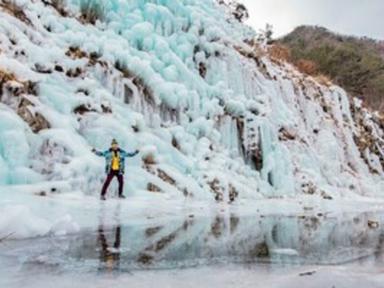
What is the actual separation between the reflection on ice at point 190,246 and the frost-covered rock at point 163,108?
2918 mm

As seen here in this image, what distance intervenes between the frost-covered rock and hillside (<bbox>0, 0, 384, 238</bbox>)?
0.03 m

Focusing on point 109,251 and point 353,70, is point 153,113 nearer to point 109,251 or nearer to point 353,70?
point 109,251

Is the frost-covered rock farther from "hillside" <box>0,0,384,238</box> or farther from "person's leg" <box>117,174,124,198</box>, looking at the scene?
"person's leg" <box>117,174,124,198</box>

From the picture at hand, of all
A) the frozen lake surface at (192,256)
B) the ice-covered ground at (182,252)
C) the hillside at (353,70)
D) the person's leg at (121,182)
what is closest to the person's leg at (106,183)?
the person's leg at (121,182)

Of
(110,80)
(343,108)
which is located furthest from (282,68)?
(110,80)

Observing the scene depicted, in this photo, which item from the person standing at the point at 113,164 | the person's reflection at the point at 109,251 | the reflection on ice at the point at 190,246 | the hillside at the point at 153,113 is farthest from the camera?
the person standing at the point at 113,164

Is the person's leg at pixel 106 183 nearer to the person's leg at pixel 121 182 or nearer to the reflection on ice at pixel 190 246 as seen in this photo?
the person's leg at pixel 121 182

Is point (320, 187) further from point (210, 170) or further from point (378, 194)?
point (210, 170)

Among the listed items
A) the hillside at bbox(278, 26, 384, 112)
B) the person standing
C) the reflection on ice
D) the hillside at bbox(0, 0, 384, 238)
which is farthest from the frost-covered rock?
the hillside at bbox(278, 26, 384, 112)

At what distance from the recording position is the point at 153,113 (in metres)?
12.8

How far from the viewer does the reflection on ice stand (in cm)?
412

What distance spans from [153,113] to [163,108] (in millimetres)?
508

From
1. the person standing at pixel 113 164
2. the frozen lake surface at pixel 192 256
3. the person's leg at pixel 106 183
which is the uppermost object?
the person standing at pixel 113 164

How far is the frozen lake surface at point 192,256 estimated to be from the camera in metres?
3.51
